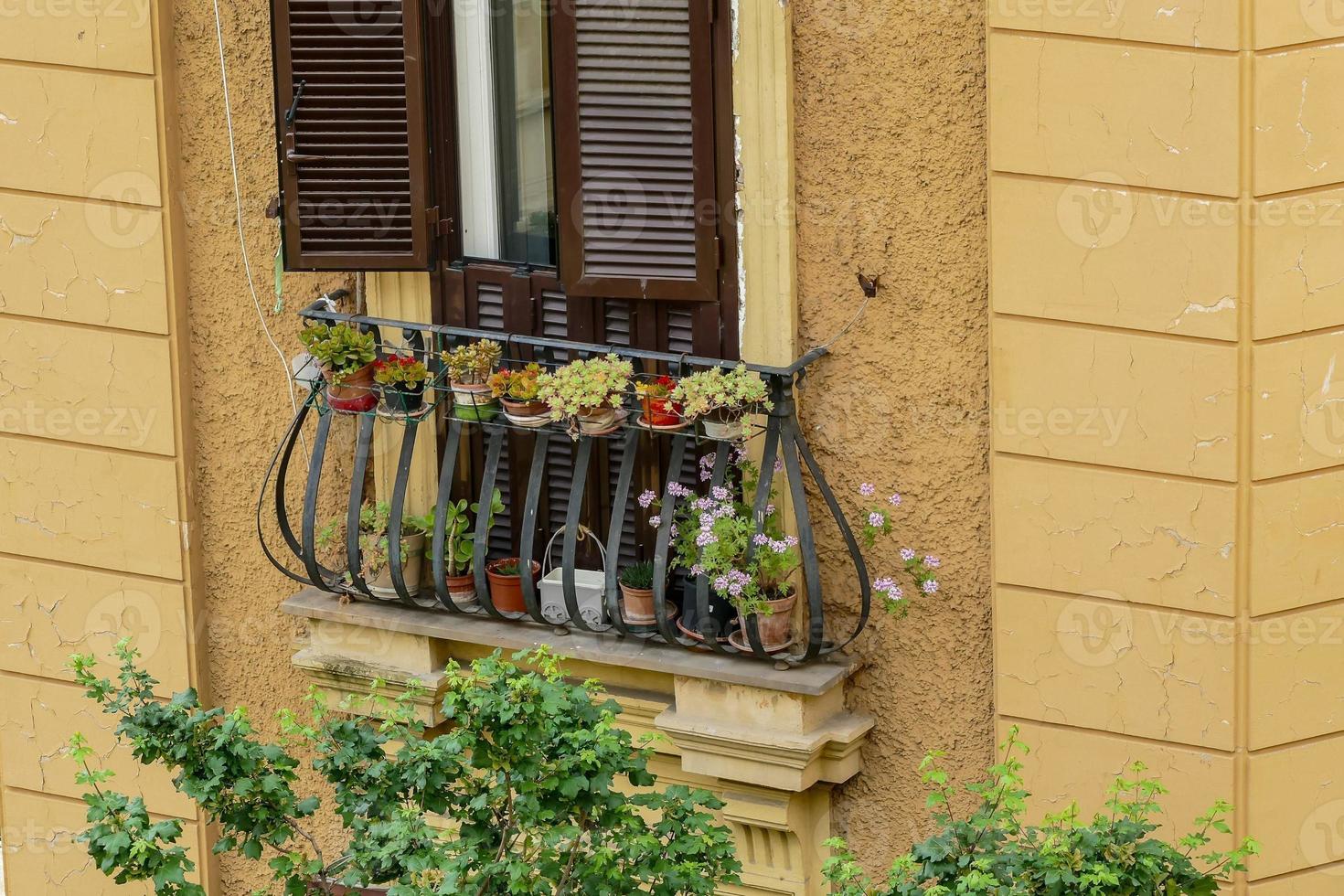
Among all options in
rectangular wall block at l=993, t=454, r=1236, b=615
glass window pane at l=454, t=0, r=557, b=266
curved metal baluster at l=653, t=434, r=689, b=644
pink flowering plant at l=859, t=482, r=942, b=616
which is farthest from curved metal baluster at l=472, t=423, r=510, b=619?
rectangular wall block at l=993, t=454, r=1236, b=615

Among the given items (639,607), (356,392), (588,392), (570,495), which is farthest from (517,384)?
(639,607)

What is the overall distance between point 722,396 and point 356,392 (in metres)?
1.51

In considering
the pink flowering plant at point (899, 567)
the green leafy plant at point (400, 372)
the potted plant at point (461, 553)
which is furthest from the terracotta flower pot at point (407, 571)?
the pink flowering plant at point (899, 567)

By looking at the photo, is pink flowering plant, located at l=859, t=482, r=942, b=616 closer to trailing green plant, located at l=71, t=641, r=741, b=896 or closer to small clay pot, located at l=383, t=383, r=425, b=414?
trailing green plant, located at l=71, t=641, r=741, b=896

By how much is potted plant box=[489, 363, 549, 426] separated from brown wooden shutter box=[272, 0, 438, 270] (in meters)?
0.58

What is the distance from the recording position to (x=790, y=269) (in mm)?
7605

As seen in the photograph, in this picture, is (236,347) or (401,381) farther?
(236,347)

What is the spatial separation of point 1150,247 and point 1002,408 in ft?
2.41

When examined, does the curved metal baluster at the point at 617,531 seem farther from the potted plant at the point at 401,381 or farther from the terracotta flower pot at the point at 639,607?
the potted plant at the point at 401,381

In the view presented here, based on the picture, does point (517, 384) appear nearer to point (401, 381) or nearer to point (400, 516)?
point (401, 381)

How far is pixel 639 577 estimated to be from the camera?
312 inches

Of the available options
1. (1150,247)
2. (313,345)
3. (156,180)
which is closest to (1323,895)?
(1150,247)

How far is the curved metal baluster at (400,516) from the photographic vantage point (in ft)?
26.6

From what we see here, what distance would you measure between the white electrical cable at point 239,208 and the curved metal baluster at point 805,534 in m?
2.10
